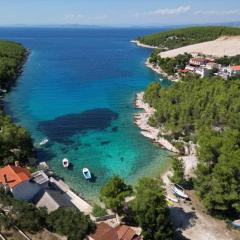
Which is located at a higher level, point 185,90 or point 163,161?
point 185,90

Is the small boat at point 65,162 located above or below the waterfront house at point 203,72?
below

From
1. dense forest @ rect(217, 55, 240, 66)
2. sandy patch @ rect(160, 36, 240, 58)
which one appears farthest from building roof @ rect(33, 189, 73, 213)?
sandy patch @ rect(160, 36, 240, 58)

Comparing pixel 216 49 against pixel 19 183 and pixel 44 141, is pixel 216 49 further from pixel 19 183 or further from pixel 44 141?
pixel 19 183

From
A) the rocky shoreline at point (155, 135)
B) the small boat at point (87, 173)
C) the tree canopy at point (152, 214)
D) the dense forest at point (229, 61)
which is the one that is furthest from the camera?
the dense forest at point (229, 61)

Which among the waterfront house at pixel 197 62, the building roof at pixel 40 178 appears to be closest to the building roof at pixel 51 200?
the building roof at pixel 40 178

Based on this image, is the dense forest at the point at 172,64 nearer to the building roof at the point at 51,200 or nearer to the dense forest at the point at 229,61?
the dense forest at the point at 229,61

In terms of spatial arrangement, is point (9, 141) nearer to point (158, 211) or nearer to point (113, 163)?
point (113, 163)

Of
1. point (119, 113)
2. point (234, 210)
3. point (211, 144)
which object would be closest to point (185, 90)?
point (119, 113)

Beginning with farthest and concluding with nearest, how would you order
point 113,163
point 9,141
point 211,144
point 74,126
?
point 74,126 < point 113,163 < point 9,141 < point 211,144
